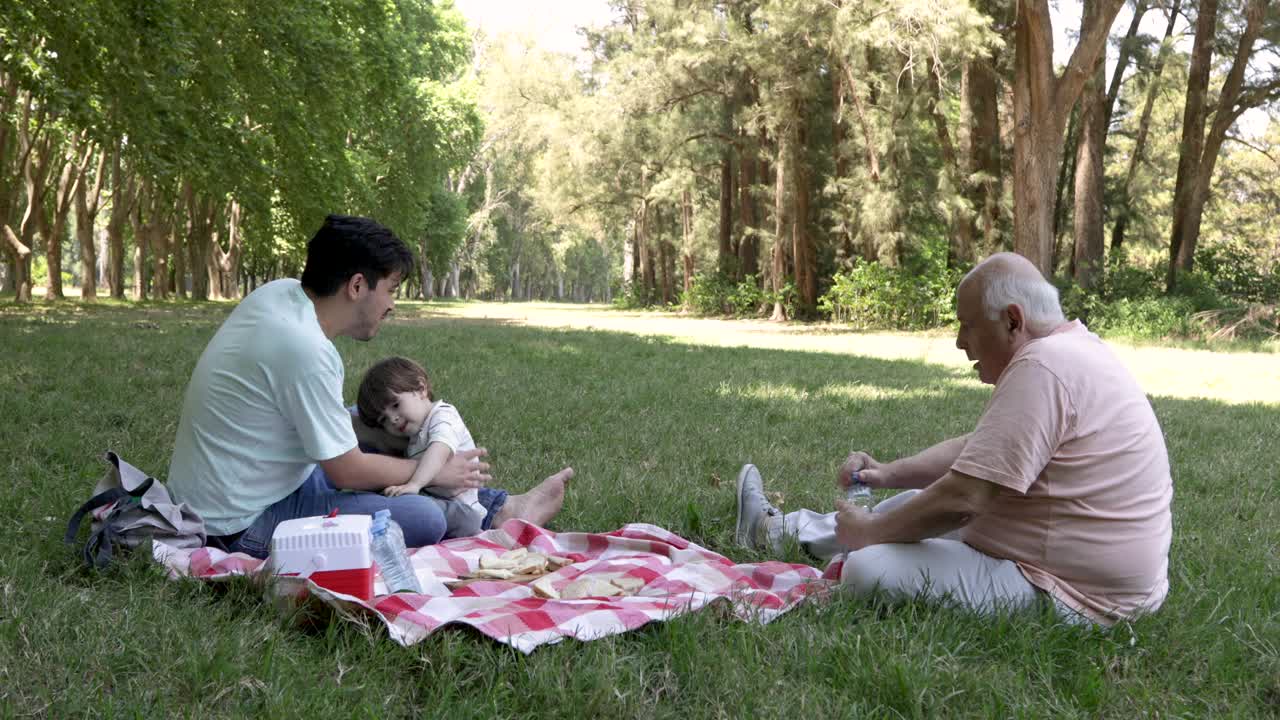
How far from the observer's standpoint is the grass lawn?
276cm

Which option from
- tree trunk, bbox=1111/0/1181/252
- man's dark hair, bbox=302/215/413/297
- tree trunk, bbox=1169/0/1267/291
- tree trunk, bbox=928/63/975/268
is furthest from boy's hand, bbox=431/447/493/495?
tree trunk, bbox=1111/0/1181/252

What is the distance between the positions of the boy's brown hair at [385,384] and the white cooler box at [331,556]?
1.38m

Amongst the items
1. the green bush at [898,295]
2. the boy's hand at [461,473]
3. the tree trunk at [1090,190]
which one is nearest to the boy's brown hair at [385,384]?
the boy's hand at [461,473]

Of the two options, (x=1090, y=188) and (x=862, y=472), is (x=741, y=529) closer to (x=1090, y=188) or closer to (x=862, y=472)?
(x=862, y=472)

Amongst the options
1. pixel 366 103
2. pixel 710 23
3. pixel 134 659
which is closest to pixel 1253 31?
pixel 710 23

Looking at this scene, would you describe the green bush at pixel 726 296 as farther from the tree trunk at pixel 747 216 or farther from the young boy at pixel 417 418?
the young boy at pixel 417 418

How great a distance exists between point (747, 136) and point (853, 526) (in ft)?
95.7

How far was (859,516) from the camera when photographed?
375cm

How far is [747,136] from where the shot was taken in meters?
31.7

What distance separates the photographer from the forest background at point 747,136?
53.0 ft

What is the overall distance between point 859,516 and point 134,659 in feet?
8.24

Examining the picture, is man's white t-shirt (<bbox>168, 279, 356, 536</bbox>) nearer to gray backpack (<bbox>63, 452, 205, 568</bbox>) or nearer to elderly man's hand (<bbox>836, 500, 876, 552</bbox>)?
gray backpack (<bbox>63, 452, 205, 568</bbox>)

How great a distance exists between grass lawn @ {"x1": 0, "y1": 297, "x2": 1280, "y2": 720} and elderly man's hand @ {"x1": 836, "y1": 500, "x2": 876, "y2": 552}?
27 centimetres

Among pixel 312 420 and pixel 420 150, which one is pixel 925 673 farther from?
pixel 420 150
